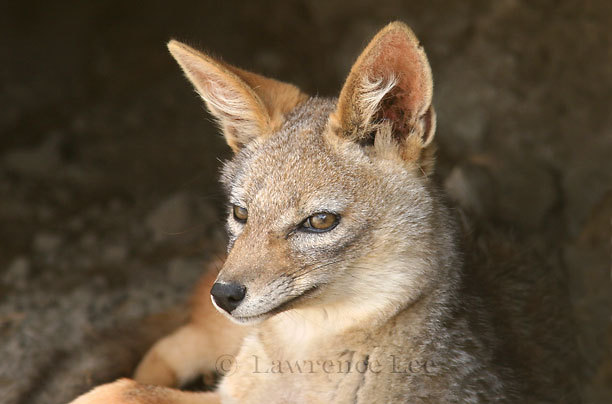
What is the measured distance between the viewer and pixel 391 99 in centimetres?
329

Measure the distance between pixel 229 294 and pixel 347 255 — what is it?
1.76 ft

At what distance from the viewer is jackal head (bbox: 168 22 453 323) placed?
10.0 ft

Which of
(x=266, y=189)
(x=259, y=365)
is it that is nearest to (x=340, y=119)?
(x=266, y=189)

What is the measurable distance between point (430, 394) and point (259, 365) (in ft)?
2.75

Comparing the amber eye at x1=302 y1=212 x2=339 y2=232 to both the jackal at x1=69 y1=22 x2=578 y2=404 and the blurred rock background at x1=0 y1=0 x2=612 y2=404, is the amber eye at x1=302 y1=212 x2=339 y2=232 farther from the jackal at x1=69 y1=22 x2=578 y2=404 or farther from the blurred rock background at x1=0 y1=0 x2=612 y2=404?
the blurred rock background at x1=0 y1=0 x2=612 y2=404

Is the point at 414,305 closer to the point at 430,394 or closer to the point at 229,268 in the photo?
the point at 430,394

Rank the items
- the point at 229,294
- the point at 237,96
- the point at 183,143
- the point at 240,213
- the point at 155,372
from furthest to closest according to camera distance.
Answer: the point at 183,143, the point at 155,372, the point at 237,96, the point at 240,213, the point at 229,294

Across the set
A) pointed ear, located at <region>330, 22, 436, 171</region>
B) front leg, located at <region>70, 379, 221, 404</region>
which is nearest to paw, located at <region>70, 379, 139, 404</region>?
front leg, located at <region>70, 379, 221, 404</region>

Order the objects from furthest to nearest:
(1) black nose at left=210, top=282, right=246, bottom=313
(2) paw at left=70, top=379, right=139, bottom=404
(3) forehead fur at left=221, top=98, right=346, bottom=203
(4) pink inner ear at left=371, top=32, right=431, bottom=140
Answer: (2) paw at left=70, top=379, right=139, bottom=404
(3) forehead fur at left=221, top=98, right=346, bottom=203
(4) pink inner ear at left=371, top=32, right=431, bottom=140
(1) black nose at left=210, top=282, right=246, bottom=313

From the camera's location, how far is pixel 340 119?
3328mm

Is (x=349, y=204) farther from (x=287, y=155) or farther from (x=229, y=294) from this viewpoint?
(x=229, y=294)

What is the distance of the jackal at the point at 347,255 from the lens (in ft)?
10.2

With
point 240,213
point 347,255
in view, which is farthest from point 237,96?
point 347,255

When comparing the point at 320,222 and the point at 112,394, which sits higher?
the point at 320,222
